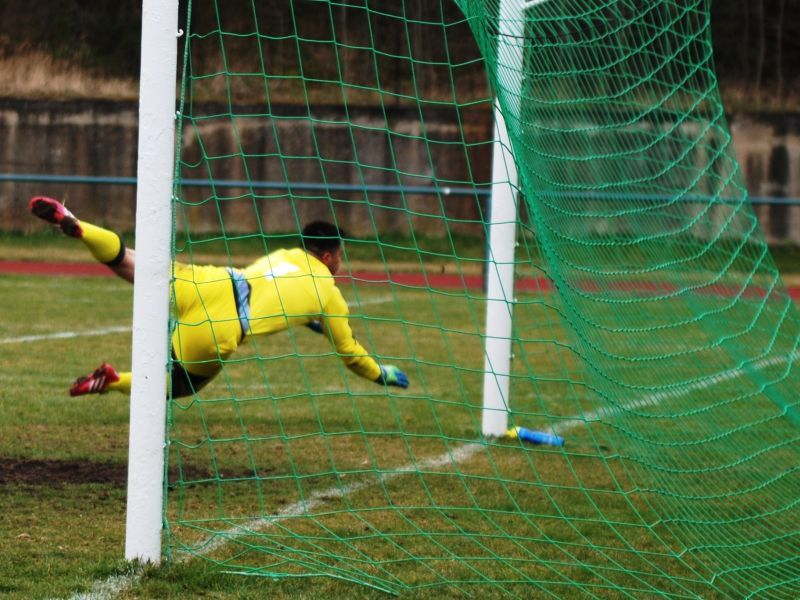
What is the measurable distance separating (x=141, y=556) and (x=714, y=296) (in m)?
4.19

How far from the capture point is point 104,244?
5023mm

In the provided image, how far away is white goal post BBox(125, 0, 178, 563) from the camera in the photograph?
3447mm

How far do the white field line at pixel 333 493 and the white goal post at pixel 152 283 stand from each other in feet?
0.58

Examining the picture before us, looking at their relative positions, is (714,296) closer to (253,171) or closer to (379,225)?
(379,225)

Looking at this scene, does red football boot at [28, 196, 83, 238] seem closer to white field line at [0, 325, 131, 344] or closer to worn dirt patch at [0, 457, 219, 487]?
worn dirt patch at [0, 457, 219, 487]

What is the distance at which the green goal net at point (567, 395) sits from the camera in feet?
12.7

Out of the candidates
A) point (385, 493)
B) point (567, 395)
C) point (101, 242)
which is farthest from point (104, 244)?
point (567, 395)

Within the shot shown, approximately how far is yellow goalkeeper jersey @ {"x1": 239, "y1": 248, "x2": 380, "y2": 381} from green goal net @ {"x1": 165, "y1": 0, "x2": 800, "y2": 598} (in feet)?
0.63

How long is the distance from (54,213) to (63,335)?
15.6 feet

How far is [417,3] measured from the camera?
19.9m

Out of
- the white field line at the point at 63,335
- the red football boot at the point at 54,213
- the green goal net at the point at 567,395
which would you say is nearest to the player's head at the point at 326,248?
the green goal net at the point at 567,395

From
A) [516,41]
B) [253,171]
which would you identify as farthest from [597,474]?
[253,171]

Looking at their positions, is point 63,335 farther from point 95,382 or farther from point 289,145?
point 289,145

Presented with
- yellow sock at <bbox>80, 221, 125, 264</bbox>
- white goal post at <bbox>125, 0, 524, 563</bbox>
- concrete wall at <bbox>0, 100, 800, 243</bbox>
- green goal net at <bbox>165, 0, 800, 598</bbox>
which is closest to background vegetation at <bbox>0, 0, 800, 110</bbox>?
concrete wall at <bbox>0, 100, 800, 243</bbox>
